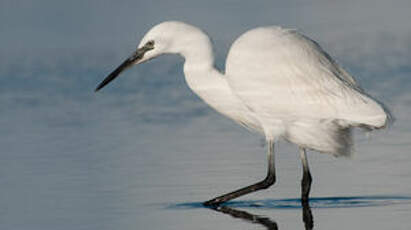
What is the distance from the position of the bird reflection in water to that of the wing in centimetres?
81

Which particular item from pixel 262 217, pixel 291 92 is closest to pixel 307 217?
pixel 262 217

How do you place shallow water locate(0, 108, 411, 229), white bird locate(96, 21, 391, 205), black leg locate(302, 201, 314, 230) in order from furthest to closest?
white bird locate(96, 21, 391, 205) → shallow water locate(0, 108, 411, 229) → black leg locate(302, 201, 314, 230)

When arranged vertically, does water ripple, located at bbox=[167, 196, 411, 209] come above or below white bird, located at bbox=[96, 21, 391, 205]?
below

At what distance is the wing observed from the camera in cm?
880

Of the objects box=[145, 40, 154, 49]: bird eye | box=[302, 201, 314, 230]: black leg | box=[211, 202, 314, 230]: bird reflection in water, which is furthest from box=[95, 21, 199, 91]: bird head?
box=[302, 201, 314, 230]: black leg

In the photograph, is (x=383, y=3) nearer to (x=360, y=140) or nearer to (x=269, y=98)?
(x=360, y=140)

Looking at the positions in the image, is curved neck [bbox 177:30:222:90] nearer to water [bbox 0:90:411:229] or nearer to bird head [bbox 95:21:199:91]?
bird head [bbox 95:21:199:91]

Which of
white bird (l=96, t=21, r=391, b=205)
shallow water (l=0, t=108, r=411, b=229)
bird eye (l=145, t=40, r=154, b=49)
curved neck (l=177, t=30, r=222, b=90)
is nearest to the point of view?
shallow water (l=0, t=108, r=411, b=229)

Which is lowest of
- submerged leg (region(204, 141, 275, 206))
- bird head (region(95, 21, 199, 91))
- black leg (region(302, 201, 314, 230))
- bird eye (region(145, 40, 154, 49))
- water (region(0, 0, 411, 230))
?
water (region(0, 0, 411, 230))

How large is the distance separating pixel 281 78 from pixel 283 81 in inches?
1.2

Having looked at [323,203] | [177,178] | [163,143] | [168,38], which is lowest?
[163,143]

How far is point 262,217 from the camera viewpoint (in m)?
8.13

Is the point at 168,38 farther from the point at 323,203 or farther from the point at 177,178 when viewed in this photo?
the point at 323,203

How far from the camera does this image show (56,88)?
14.8 meters
